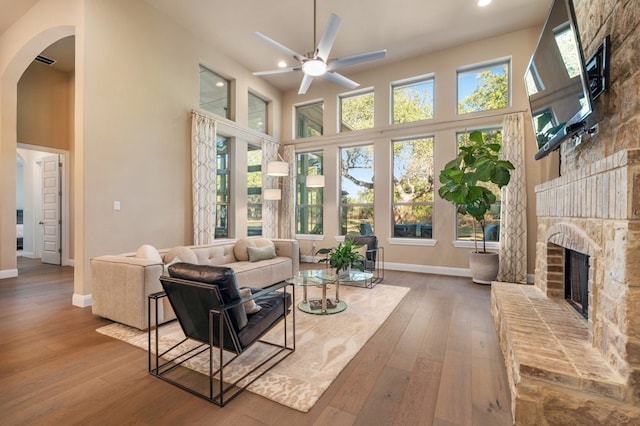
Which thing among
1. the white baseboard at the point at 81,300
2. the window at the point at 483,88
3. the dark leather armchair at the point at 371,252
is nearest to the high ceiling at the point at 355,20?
the window at the point at 483,88

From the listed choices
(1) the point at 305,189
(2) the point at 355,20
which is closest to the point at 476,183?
(2) the point at 355,20

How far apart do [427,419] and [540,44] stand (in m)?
3.26

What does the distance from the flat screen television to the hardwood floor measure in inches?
78.3

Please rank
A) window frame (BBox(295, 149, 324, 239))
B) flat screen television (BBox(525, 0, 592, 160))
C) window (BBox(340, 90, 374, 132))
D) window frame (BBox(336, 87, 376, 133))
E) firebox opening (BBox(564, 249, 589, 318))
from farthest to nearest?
window frame (BBox(295, 149, 324, 239)) < window (BBox(340, 90, 374, 132)) < window frame (BBox(336, 87, 376, 133)) < firebox opening (BBox(564, 249, 589, 318)) < flat screen television (BBox(525, 0, 592, 160))

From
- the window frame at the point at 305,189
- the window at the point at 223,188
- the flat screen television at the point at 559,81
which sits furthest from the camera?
the window frame at the point at 305,189

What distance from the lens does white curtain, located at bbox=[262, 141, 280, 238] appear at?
6.84m

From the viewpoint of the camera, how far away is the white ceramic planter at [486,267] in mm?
4793

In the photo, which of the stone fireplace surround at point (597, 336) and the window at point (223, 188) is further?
the window at point (223, 188)

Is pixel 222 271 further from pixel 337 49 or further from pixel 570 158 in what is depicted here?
pixel 337 49

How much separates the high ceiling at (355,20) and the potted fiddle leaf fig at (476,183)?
191cm

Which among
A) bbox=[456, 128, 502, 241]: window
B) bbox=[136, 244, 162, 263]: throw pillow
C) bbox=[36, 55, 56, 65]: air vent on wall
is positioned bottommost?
bbox=[136, 244, 162, 263]: throw pillow

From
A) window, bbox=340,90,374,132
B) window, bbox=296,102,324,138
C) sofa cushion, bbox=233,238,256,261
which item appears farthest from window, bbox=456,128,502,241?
sofa cushion, bbox=233,238,256,261

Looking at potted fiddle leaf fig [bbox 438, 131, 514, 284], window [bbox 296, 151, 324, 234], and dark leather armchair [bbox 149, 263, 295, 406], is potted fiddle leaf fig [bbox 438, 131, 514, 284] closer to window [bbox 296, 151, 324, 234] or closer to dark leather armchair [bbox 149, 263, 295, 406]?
window [bbox 296, 151, 324, 234]

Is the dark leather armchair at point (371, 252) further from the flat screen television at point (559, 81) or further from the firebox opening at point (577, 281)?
the flat screen television at point (559, 81)
